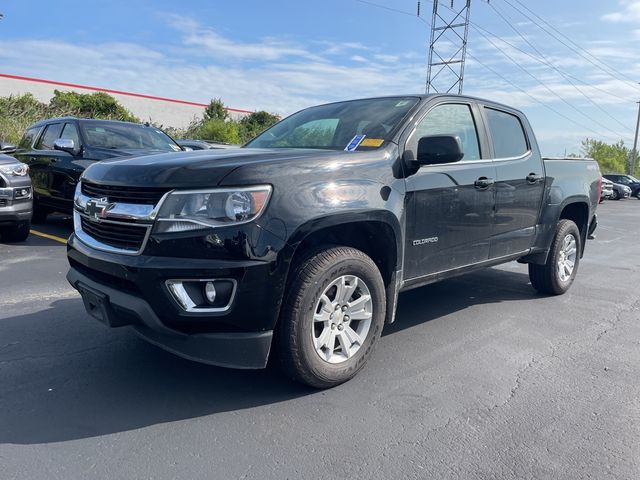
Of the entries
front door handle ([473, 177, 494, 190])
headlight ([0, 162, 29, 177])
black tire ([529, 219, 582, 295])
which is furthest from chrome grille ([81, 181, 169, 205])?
headlight ([0, 162, 29, 177])

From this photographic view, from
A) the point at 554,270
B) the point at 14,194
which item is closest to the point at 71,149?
the point at 14,194

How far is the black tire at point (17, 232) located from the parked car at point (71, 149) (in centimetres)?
72

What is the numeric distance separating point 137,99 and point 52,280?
107 ft

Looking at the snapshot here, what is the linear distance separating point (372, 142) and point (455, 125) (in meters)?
1.06

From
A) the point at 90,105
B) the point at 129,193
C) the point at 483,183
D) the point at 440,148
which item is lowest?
the point at 129,193

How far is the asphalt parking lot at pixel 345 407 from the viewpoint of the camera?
2520 millimetres

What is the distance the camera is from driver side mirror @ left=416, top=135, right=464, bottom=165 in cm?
345

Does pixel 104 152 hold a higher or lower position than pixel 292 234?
higher

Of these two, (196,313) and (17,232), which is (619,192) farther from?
(196,313)

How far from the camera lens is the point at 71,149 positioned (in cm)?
764

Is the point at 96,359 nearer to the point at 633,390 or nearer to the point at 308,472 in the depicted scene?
the point at 308,472

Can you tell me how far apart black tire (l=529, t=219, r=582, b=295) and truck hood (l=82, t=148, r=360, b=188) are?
311cm

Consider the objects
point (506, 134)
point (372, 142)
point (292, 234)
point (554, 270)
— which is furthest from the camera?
point (554, 270)

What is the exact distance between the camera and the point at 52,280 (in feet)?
18.6
